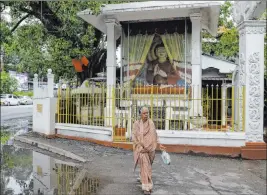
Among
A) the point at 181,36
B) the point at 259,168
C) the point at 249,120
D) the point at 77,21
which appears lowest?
the point at 259,168

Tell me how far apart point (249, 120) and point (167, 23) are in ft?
16.6

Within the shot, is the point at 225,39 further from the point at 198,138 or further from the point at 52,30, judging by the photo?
the point at 198,138

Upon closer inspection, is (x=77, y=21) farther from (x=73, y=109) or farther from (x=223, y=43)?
(x=223, y=43)

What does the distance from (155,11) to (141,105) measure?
3.10 metres

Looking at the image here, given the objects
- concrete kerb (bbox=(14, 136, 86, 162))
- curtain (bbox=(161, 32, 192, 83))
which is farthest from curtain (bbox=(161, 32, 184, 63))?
concrete kerb (bbox=(14, 136, 86, 162))

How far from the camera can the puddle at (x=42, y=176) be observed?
620cm

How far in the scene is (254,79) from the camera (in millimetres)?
9125

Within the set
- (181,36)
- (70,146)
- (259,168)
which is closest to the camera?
(259,168)

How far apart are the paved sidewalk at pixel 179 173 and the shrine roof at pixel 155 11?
14.7 ft

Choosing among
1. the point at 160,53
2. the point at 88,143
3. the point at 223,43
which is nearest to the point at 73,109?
the point at 88,143

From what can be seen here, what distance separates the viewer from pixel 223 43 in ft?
64.7

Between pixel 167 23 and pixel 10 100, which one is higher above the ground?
pixel 167 23

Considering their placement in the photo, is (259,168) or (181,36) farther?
(181,36)

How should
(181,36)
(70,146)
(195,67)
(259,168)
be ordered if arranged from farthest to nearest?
(181,36), (195,67), (70,146), (259,168)
